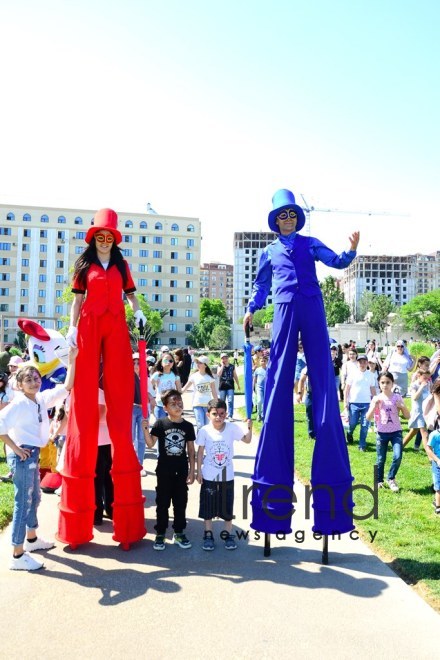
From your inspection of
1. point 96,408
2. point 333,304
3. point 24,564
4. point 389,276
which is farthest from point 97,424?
point 389,276

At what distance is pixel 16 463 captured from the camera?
463 centimetres

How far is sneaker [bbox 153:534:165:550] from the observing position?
5043mm

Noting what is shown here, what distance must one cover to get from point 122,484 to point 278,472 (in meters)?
1.48

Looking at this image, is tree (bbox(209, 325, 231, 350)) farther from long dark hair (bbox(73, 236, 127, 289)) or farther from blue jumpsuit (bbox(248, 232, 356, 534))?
blue jumpsuit (bbox(248, 232, 356, 534))

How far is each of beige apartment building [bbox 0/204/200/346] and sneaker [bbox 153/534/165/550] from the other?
6110 centimetres

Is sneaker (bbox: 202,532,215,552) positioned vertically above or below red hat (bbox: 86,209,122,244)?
below

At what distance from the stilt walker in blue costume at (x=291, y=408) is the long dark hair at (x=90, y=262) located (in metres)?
1.65

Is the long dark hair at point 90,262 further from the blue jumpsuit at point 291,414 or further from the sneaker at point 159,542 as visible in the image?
the sneaker at point 159,542

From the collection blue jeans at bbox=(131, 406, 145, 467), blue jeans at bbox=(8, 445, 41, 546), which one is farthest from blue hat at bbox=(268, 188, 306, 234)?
blue jeans at bbox=(131, 406, 145, 467)

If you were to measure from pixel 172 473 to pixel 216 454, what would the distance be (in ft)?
1.50

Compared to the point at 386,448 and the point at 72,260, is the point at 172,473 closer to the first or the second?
the point at 386,448

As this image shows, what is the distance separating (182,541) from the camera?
5133 mm

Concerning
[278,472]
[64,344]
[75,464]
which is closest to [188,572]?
[278,472]

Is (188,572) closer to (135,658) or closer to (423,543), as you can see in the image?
(135,658)
